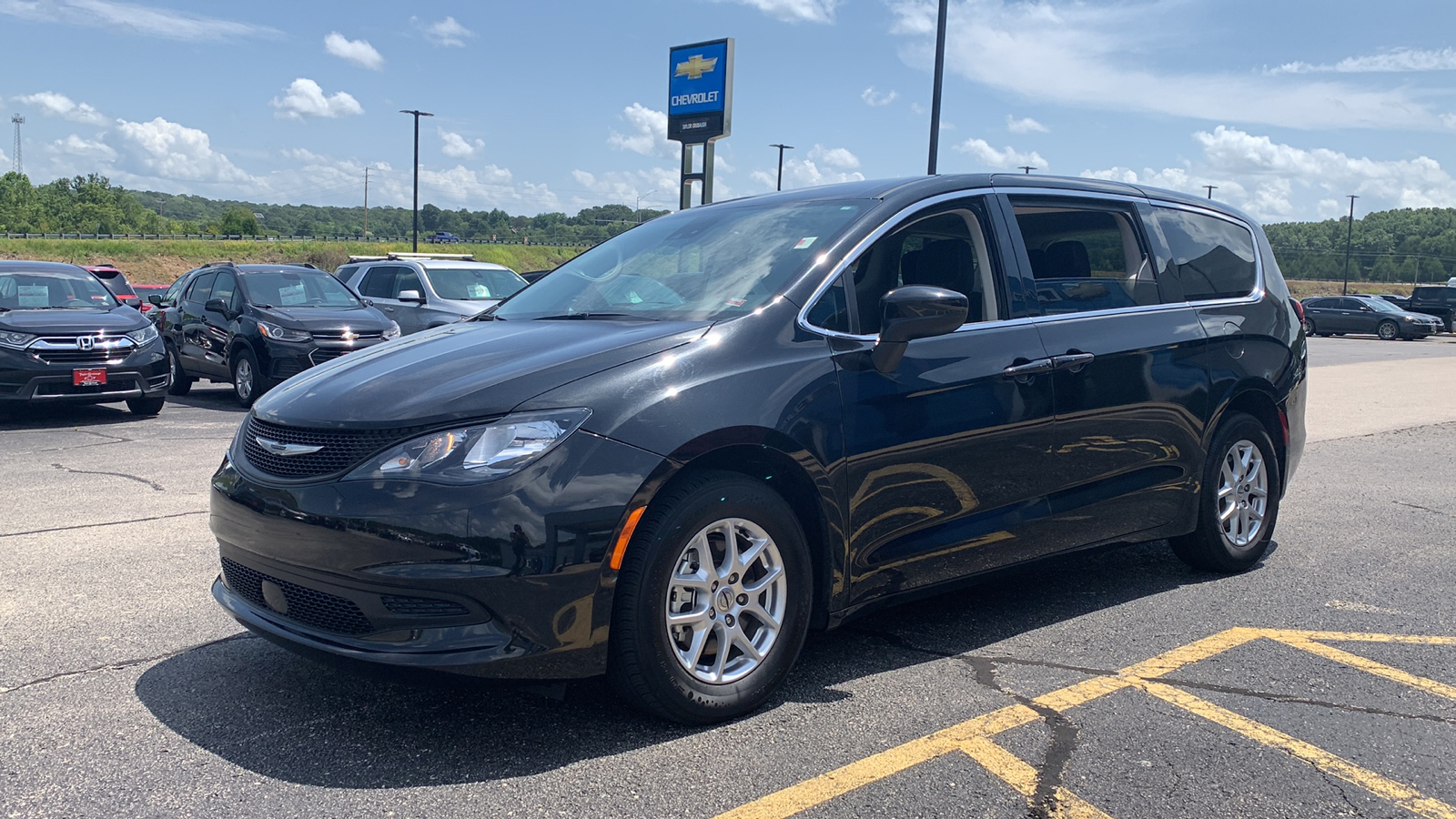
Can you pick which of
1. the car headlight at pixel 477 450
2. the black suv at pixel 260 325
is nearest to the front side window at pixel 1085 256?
the car headlight at pixel 477 450

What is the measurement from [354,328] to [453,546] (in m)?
10.8

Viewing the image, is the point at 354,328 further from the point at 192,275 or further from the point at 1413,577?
the point at 1413,577

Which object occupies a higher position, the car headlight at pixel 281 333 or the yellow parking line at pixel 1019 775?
the car headlight at pixel 281 333

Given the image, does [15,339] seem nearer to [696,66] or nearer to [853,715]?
[853,715]

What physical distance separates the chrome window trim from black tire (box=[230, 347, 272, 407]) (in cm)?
1029

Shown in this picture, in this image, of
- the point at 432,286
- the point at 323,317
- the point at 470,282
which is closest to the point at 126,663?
the point at 323,317

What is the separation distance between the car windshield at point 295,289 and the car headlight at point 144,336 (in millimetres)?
1874

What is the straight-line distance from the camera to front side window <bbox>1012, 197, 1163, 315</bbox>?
4.50 metres

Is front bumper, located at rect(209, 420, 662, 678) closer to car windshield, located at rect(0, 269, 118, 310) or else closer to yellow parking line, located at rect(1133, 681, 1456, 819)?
yellow parking line, located at rect(1133, 681, 1456, 819)

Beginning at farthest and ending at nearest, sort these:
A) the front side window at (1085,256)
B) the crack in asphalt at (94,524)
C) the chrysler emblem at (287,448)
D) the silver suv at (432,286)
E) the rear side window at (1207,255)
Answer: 1. the silver suv at (432,286)
2. the crack in asphalt at (94,524)
3. the rear side window at (1207,255)
4. the front side window at (1085,256)
5. the chrysler emblem at (287,448)

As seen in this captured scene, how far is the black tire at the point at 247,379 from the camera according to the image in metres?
12.7

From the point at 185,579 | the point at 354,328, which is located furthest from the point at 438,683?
the point at 354,328

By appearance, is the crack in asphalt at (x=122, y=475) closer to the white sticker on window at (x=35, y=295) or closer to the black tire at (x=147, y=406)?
the black tire at (x=147, y=406)

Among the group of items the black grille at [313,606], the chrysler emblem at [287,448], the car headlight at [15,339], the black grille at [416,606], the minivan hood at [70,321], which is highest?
the chrysler emblem at [287,448]
